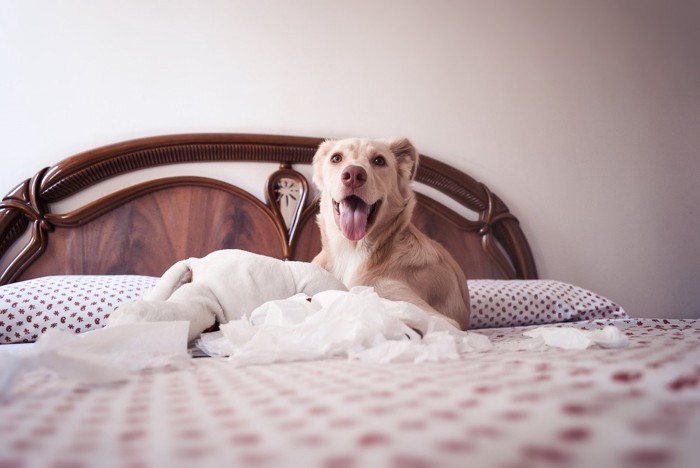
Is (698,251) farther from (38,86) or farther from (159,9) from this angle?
(38,86)

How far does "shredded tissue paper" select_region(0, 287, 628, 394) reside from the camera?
521 mm

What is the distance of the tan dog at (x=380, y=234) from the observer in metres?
1.44

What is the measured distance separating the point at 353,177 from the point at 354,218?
15cm

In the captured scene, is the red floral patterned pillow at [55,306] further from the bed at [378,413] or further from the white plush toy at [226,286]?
the bed at [378,413]

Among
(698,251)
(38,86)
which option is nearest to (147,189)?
(38,86)

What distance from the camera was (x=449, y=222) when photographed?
101 inches

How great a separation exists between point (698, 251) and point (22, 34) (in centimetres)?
492

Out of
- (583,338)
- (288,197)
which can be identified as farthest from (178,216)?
(583,338)

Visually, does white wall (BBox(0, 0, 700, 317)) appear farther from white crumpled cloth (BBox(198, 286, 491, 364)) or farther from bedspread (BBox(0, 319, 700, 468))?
bedspread (BBox(0, 319, 700, 468))

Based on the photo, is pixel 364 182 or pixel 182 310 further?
pixel 364 182

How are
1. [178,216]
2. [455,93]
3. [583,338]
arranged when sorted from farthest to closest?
[455,93]
[178,216]
[583,338]

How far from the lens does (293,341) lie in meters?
0.75

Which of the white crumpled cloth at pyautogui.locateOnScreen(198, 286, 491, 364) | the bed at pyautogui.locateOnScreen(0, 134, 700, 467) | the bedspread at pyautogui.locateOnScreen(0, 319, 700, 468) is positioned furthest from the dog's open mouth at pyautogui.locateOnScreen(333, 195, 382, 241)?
the bedspread at pyautogui.locateOnScreen(0, 319, 700, 468)

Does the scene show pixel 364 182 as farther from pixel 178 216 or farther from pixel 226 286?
pixel 178 216
